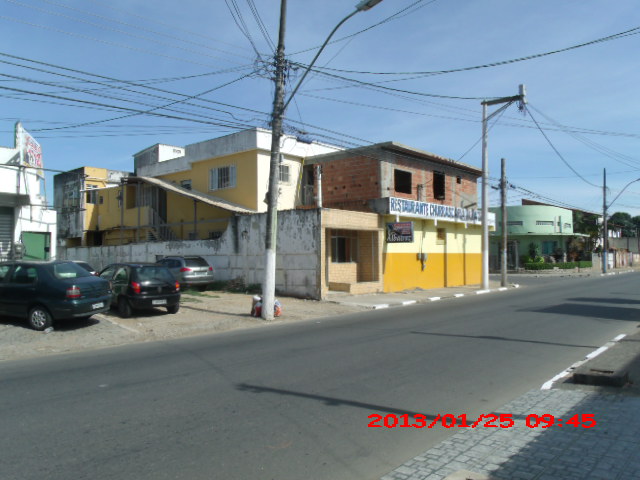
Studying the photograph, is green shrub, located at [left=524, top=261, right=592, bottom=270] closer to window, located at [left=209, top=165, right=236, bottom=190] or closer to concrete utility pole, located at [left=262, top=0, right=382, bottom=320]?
window, located at [left=209, top=165, right=236, bottom=190]

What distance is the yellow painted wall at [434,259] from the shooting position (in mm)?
24391

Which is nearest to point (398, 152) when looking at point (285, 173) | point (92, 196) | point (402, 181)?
point (402, 181)

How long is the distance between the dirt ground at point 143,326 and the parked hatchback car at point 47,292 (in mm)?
417

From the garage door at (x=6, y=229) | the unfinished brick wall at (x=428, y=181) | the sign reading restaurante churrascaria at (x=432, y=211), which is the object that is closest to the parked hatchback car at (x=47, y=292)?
the garage door at (x=6, y=229)

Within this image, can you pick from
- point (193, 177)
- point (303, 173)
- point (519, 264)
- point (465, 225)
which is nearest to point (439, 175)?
point (465, 225)

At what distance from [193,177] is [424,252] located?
1414cm

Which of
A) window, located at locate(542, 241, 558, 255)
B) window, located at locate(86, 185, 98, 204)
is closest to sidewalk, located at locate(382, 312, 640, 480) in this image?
window, located at locate(86, 185, 98, 204)

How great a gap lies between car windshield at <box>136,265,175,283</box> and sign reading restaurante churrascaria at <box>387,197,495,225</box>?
11.4 metres

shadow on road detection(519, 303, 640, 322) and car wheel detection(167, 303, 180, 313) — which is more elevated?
car wheel detection(167, 303, 180, 313)

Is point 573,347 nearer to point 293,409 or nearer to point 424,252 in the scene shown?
point 293,409

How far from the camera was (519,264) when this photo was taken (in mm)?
54344

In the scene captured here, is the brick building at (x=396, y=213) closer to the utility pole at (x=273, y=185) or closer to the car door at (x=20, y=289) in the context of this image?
the utility pole at (x=273, y=185)

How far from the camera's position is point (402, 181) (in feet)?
87.4

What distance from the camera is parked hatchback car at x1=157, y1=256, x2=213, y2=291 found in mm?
21000
